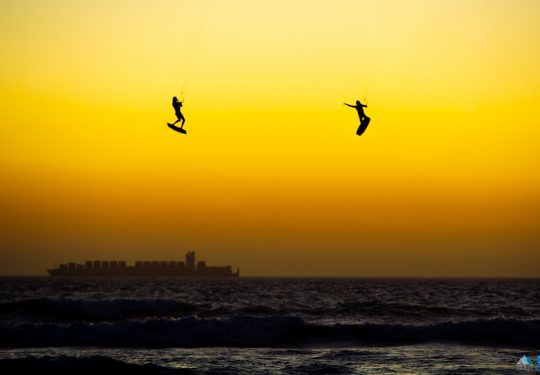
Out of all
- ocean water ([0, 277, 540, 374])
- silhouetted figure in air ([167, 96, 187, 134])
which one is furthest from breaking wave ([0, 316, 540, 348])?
silhouetted figure in air ([167, 96, 187, 134])

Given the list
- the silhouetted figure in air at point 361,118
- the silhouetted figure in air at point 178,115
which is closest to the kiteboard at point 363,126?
the silhouetted figure in air at point 361,118

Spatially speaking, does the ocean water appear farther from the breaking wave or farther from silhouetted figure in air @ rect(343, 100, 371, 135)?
silhouetted figure in air @ rect(343, 100, 371, 135)

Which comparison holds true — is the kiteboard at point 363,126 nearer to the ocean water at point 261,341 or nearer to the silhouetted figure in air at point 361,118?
the silhouetted figure in air at point 361,118

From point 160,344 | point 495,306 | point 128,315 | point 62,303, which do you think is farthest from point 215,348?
point 495,306

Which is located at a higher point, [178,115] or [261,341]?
[178,115]

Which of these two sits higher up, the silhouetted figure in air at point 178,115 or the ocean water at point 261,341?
Result: the silhouetted figure in air at point 178,115

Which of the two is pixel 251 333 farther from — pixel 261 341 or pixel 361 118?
pixel 361 118

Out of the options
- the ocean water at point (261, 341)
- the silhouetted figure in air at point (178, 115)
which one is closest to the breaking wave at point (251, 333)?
the ocean water at point (261, 341)

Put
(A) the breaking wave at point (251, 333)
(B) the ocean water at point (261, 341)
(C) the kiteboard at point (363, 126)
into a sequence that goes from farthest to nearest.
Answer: (A) the breaking wave at point (251, 333) < (C) the kiteboard at point (363, 126) < (B) the ocean water at point (261, 341)

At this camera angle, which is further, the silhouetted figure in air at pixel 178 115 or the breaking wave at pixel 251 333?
the breaking wave at pixel 251 333

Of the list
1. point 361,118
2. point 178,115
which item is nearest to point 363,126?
point 361,118

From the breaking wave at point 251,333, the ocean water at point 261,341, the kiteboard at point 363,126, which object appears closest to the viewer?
the ocean water at point 261,341

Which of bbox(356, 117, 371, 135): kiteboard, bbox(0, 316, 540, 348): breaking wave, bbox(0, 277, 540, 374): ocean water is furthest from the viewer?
bbox(0, 316, 540, 348): breaking wave

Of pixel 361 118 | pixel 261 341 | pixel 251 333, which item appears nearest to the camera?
pixel 361 118
